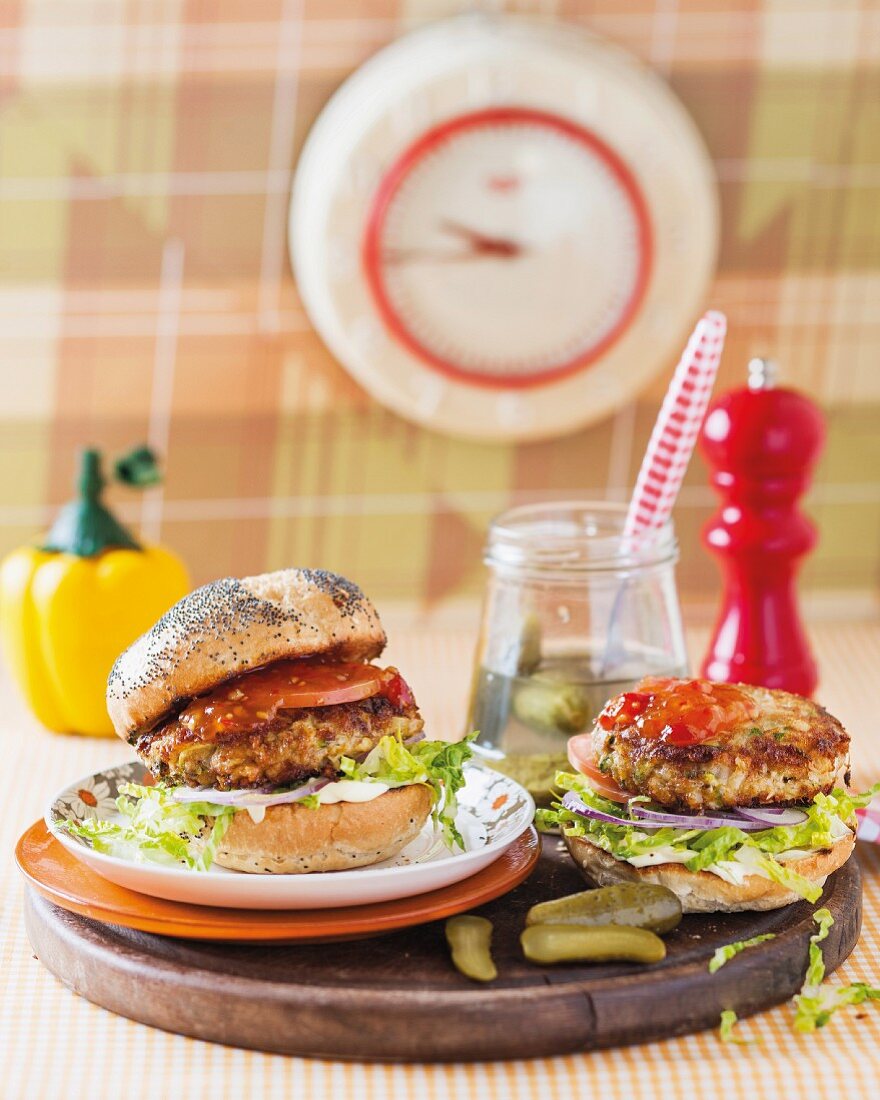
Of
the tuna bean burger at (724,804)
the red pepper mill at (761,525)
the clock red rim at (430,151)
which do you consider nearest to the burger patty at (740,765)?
the tuna bean burger at (724,804)

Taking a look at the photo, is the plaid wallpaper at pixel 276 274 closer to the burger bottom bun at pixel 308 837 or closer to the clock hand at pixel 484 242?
the clock hand at pixel 484 242

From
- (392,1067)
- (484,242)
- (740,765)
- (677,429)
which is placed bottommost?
(392,1067)

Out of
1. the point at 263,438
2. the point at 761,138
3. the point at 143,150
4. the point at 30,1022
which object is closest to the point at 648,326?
the point at 761,138

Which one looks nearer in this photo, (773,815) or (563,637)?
(773,815)

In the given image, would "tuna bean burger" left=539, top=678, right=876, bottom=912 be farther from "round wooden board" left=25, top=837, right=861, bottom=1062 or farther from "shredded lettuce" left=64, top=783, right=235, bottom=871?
"shredded lettuce" left=64, top=783, right=235, bottom=871

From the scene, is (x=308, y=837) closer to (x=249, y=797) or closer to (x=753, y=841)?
(x=249, y=797)

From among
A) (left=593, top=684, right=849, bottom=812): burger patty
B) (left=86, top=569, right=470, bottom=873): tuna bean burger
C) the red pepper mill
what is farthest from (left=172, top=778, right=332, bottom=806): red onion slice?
the red pepper mill

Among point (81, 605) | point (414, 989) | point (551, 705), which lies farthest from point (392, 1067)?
point (81, 605)
